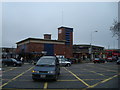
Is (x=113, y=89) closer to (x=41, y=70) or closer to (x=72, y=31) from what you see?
(x=41, y=70)

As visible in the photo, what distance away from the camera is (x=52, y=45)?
6925 centimetres

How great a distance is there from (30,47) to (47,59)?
53096 millimetres

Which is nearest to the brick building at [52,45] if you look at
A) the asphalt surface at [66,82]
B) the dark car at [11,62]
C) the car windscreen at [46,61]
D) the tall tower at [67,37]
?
the tall tower at [67,37]

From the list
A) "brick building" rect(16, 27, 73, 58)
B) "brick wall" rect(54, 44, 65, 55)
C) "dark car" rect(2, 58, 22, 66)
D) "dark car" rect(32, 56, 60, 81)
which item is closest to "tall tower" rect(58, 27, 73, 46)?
"brick building" rect(16, 27, 73, 58)

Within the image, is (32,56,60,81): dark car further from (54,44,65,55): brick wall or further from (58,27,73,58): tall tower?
(58,27,73,58): tall tower

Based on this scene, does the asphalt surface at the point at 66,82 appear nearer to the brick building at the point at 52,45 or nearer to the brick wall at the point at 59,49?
the brick building at the point at 52,45

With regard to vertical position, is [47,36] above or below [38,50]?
above

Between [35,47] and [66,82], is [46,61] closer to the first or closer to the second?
[66,82]

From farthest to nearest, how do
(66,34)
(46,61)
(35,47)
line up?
(66,34) < (35,47) < (46,61)

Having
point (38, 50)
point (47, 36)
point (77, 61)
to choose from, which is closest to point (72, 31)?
point (47, 36)

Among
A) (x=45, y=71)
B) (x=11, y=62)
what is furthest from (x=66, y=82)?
(x=11, y=62)

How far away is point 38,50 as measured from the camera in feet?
214

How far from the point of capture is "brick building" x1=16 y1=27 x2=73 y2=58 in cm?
6438

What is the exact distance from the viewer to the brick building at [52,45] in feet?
211
